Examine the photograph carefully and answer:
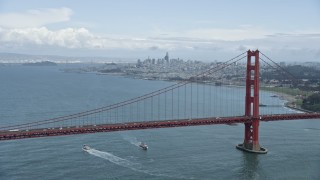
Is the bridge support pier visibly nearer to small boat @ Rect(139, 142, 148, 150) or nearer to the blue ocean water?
the blue ocean water

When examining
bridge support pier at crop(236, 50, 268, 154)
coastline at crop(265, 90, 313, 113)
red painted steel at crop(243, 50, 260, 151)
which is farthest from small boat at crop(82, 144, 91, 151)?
coastline at crop(265, 90, 313, 113)

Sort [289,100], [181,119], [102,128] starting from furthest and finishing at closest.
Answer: [289,100] → [181,119] → [102,128]

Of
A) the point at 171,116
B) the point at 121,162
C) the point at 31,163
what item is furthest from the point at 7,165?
the point at 171,116

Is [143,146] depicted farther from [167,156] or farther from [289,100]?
[289,100]

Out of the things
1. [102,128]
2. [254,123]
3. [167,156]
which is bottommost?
[167,156]

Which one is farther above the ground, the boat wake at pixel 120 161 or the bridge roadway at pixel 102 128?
the bridge roadway at pixel 102 128

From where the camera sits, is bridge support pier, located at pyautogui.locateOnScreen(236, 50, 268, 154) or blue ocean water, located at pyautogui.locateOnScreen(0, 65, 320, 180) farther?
bridge support pier, located at pyautogui.locateOnScreen(236, 50, 268, 154)

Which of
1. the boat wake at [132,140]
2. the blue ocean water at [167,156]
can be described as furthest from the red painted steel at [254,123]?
the boat wake at [132,140]

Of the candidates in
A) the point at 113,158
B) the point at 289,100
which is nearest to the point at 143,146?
the point at 113,158

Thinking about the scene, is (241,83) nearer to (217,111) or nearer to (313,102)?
(313,102)

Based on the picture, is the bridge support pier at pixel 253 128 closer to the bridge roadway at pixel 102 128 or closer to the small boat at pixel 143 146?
the bridge roadway at pixel 102 128

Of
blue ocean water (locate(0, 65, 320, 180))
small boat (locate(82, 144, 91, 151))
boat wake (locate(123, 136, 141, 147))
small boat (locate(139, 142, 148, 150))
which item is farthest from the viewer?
boat wake (locate(123, 136, 141, 147))

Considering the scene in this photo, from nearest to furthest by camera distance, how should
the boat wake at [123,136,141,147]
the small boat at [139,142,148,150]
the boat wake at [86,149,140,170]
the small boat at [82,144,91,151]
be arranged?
the boat wake at [86,149,140,170] → the small boat at [82,144,91,151] → the small boat at [139,142,148,150] → the boat wake at [123,136,141,147]
